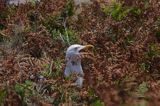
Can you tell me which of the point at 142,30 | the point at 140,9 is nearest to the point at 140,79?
the point at 142,30

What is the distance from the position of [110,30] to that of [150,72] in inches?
45.4

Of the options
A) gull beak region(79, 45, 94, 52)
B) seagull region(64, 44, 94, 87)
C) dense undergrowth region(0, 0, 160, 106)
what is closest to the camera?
dense undergrowth region(0, 0, 160, 106)

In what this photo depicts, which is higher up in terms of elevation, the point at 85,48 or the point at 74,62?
the point at 85,48

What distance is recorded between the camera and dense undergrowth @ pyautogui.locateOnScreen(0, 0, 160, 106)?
6.37 metres

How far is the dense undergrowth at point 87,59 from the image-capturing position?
637cm

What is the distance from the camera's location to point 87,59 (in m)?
7.61

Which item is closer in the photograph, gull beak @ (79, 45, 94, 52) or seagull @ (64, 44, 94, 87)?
seagull @ (64, 44, 94, 87)

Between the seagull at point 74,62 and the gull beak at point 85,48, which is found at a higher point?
the gull beak at point 85,48

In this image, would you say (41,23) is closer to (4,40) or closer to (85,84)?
(4,40)

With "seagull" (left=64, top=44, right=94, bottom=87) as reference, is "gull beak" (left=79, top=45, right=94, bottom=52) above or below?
above

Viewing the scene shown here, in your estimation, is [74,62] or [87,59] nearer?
[74,62]

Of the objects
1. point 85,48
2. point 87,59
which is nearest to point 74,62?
point 87,59

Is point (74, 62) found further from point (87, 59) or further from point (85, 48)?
point (85, 48)

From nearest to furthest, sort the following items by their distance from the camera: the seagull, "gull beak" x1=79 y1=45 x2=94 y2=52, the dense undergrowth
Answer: the dense undergrowth → the seagull → "gull beak" x1=79 y1=45 x2=94 y2=52
